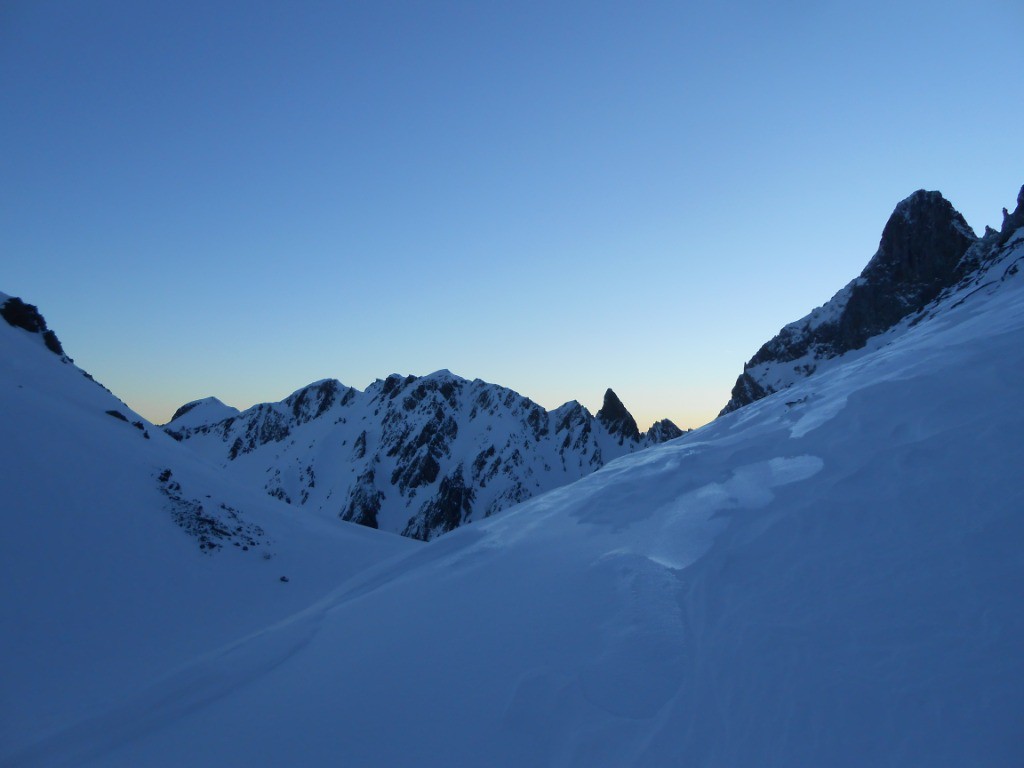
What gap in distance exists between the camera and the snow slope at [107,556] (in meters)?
11.6

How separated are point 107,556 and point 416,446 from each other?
98310 mm

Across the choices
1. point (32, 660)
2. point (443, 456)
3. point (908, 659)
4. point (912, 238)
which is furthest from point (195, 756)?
point (443, 456)

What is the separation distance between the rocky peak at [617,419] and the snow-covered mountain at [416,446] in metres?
0.29

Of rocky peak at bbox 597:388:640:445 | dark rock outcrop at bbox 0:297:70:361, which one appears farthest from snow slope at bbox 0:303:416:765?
rocky peak at bbox 597:388:640:445

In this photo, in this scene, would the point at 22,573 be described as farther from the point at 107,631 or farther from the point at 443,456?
the point at 443,456

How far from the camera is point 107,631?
43.6 ft

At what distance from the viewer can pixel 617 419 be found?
452ft

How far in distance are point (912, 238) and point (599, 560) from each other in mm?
94613

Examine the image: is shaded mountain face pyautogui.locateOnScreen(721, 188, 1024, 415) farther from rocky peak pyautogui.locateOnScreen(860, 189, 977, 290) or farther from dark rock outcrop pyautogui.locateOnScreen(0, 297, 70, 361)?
dark rock outcrop pyautogui.locateOnScreen(0, 297, 70, 361)

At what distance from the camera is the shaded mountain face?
72.9 m

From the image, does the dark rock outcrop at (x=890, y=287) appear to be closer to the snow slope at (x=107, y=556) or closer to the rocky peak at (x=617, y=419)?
the rocky peak at (x=617, y=419)

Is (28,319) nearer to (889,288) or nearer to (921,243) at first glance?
(889,288)

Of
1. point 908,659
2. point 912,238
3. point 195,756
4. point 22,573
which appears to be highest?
point 912,238

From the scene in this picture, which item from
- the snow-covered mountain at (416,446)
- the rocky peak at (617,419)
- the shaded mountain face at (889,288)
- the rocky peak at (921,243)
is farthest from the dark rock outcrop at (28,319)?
the rocky peak at (617,419)
